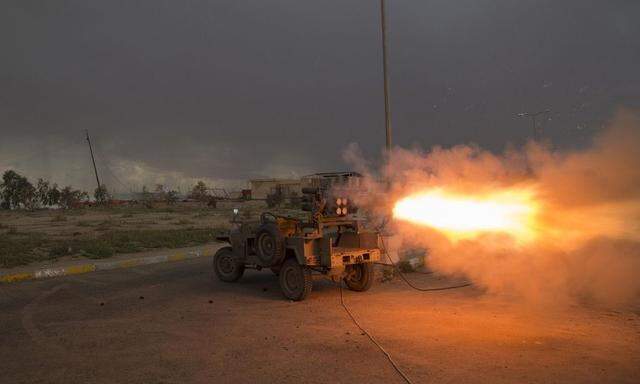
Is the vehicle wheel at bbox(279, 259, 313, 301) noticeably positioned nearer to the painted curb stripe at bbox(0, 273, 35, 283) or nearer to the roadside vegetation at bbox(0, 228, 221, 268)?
the painted curb stripe at bbox(0, 273, 35, 283)

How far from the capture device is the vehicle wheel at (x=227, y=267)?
478 inches

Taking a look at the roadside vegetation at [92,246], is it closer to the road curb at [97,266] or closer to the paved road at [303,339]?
the road curb at [97,266]

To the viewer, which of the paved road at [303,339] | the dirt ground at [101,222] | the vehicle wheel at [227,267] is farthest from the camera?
the dirt ground at [101,222]

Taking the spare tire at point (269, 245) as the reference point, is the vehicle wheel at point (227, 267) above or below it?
below

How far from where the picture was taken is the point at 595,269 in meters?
9.71

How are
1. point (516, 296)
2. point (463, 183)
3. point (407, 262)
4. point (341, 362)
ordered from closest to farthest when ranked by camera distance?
1. point (341, 362)
2. point (516, 296)
3. point (463, 183)
4. point (407, 262)

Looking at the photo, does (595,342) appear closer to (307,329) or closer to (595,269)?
Answer: (595,269)

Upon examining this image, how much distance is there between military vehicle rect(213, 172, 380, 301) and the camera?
10.1 m

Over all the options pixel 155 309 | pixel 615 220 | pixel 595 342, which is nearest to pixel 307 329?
pixel 155 309

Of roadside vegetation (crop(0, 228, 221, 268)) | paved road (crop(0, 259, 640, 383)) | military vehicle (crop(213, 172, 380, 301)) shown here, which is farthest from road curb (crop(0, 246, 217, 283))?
military vehicle (crop(213, 172, 380, 301))

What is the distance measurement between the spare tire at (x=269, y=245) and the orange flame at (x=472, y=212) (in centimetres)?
333

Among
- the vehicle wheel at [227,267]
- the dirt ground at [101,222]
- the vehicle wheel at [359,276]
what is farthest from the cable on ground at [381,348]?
the dirt ground at [101,222]

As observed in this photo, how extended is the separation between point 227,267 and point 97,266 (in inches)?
209

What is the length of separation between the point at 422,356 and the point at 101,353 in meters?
4.24
